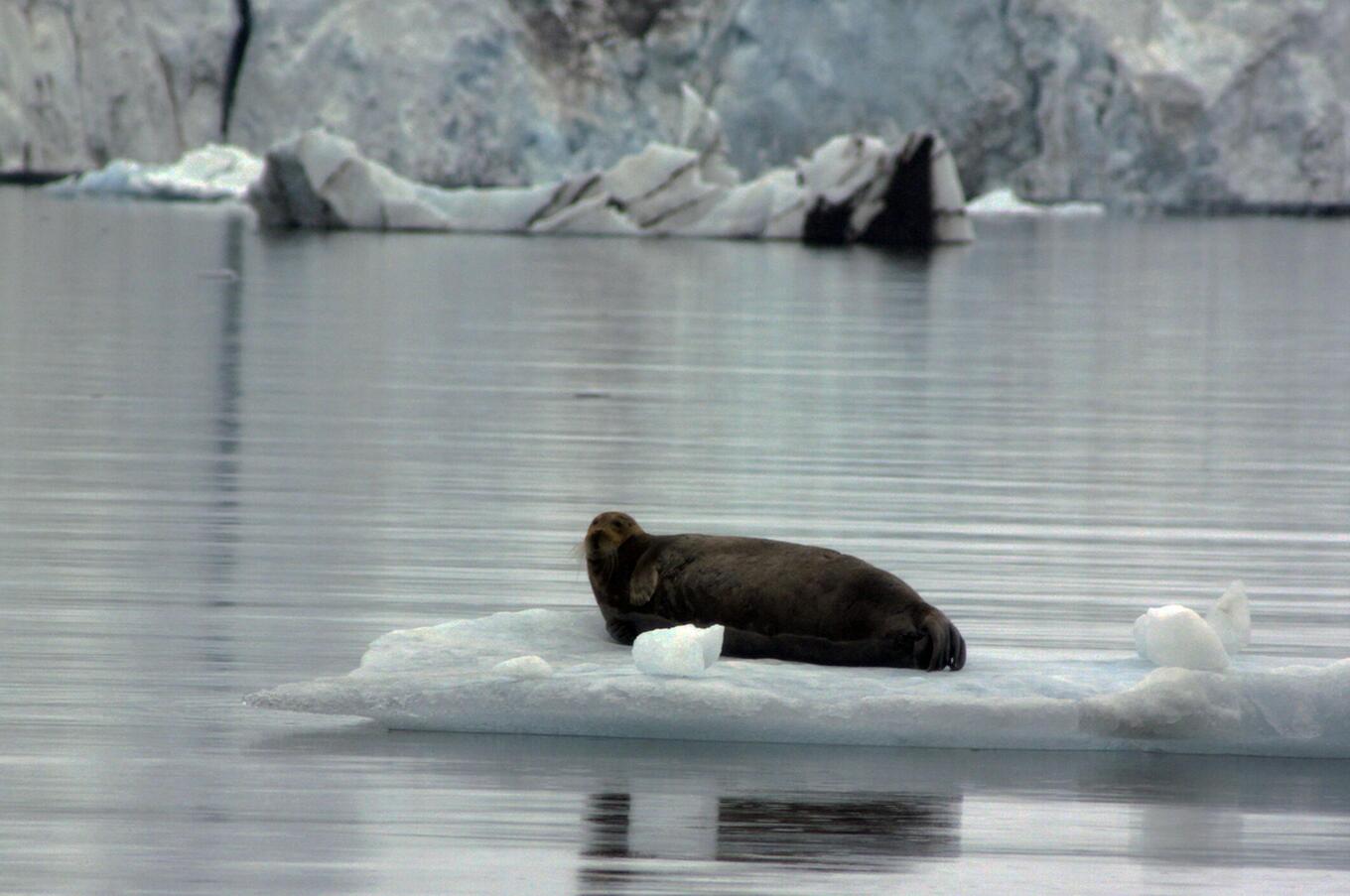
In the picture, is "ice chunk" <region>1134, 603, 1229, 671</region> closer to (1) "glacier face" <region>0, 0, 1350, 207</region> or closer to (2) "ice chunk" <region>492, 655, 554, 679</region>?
(2) "ice chunk" <region>492, 655, 554, 679</region>

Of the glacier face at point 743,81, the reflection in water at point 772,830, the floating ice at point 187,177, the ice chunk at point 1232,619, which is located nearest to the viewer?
the reflection in water at point 772,830

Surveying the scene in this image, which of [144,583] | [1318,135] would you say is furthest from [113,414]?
[1318,135]

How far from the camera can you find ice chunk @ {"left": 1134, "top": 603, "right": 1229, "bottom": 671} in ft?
11.6

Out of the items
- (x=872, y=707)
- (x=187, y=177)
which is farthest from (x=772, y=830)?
(x=187, y=177)

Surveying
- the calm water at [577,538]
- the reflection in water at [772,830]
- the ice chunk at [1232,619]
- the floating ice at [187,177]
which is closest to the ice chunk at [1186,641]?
the calm water at [577,538]

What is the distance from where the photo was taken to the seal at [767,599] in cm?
363

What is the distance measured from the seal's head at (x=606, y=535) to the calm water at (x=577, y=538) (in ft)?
1.62

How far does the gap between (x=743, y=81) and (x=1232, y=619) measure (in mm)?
30855

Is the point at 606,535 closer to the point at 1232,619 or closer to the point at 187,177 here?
the point at 1232,619

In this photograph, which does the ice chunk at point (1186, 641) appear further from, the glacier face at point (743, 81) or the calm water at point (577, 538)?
the glacier face at point (743, 81)

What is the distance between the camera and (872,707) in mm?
3418

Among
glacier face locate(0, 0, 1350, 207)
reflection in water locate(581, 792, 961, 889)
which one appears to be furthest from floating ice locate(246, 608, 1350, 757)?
glacier face locate(0, 0, 1350, 207)

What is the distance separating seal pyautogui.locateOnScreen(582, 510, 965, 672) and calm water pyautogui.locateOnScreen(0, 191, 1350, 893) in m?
0.26

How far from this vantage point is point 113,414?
8.44 m
